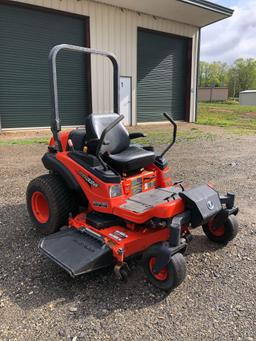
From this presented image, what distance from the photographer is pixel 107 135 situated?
324 centimetres

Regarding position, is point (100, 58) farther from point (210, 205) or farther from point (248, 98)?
point (248, 98)

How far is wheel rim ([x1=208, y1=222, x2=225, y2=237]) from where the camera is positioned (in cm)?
308

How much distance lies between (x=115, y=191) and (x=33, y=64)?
9130mm

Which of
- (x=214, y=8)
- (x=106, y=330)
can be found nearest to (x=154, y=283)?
(x=106, y=330)

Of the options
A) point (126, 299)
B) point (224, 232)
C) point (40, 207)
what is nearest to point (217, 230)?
point (224, 232)

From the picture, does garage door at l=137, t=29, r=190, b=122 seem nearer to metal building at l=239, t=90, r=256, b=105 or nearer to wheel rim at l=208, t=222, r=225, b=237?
wheel rim at l=208, t=222, r=225, b=237

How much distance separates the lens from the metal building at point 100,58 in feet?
33.8

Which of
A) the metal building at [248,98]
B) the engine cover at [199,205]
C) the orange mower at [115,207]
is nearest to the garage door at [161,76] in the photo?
the orange mower at [115,207]

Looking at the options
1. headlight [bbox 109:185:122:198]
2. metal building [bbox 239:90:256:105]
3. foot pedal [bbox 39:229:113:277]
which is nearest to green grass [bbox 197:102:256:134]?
headlight [bbox 109:185:122:198]

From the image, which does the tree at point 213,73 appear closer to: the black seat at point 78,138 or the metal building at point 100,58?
the metal building at point 100,58

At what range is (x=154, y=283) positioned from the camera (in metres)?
2.42

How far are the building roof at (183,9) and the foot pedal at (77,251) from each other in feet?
35.1

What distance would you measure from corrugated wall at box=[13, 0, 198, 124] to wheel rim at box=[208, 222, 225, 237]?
9.63m

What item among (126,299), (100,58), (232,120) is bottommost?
(126,299)
